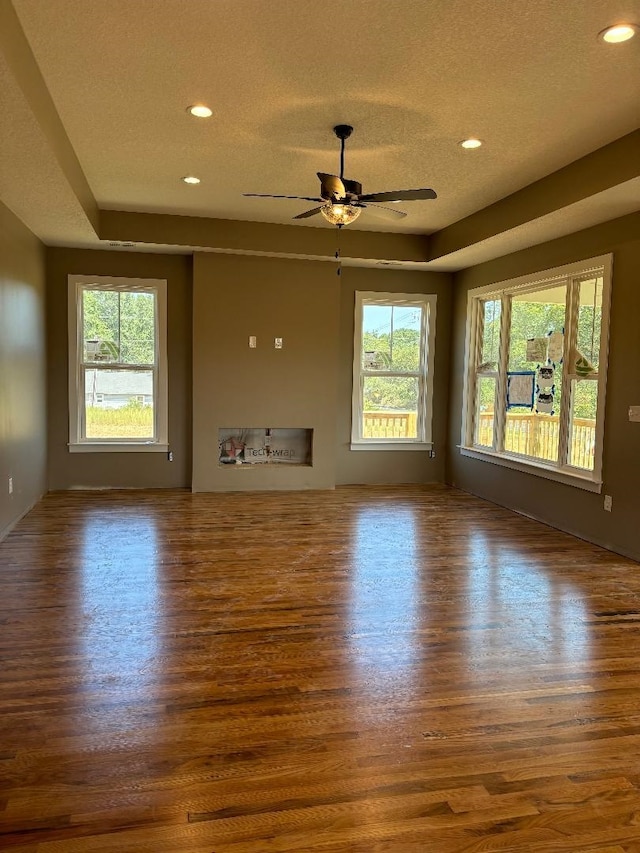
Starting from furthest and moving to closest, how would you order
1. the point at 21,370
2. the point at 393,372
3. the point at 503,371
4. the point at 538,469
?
the point at 393,372, the point at 503,371, the point at 538,469, the point at 21,370

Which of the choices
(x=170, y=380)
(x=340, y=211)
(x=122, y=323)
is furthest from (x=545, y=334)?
(x=122, y=323)

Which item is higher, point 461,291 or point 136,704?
point 461,291

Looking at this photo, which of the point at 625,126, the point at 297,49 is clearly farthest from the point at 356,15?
the point at 625,126

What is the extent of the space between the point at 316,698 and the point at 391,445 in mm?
5008

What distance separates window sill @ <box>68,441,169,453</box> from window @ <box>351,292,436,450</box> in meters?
2.30

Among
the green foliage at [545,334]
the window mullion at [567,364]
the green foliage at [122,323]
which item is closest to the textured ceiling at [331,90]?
the window mullion at [567,364]

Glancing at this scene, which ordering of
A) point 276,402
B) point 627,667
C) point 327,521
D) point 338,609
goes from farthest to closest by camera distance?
1. point 276,402
2. point 327,521
3. point 338,609
4. point 627,667

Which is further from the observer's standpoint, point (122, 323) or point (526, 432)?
point (122, 323)

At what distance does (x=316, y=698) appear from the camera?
2.51 meters

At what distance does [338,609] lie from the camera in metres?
3.46

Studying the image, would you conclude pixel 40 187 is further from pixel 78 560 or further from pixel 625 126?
pixel 625 126

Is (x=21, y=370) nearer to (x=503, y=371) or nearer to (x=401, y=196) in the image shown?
(x=401, y=196)

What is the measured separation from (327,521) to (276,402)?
70.8 inches

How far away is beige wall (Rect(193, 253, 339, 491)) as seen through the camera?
6.55 meters
